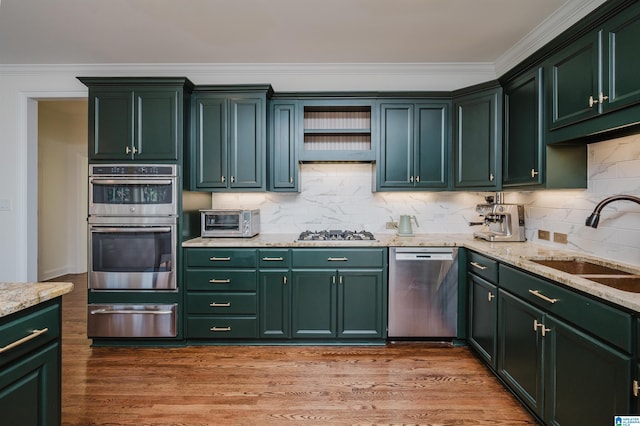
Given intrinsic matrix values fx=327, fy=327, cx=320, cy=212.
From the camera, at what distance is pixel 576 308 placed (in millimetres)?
1545

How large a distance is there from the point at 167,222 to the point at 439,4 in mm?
2765

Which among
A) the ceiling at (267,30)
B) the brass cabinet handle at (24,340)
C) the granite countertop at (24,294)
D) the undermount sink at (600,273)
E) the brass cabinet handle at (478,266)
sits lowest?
the brass cabinet handle at (24,340)

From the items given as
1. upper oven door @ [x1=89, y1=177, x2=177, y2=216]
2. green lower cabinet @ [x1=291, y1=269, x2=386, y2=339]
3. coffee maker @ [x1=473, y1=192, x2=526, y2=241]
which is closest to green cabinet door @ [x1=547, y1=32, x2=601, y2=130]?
coffee maker @ [x1=473, y1=192, x2=526, y2=241]

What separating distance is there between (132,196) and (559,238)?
11.8ft

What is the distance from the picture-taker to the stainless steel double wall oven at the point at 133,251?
286 cm

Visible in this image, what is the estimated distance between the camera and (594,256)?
227cm

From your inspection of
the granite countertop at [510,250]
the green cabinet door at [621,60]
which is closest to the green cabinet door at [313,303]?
the granite countertop at [510,250]

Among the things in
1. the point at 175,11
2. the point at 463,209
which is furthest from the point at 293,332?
the point at 175,11

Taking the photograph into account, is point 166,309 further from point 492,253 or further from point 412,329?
point 492,253

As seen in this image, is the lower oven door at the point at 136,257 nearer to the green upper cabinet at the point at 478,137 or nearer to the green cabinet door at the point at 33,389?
the green cabinet door at the point at 33,389

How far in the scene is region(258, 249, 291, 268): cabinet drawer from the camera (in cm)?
292

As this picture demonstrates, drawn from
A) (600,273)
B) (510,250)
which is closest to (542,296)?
(600,273)

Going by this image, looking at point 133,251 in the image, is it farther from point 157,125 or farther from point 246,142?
point 246,142

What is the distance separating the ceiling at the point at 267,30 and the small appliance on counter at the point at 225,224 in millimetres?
1537
